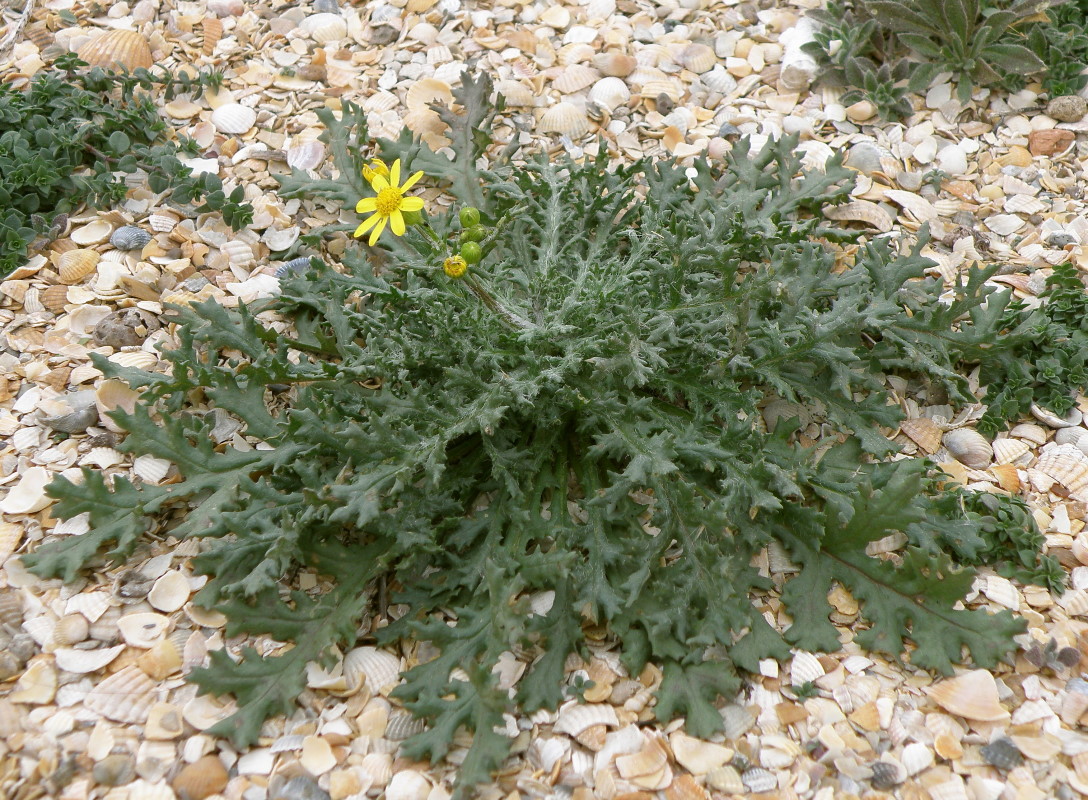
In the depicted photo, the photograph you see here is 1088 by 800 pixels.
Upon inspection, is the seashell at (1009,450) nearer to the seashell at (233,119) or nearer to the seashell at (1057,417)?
the seashell at (1057,417)

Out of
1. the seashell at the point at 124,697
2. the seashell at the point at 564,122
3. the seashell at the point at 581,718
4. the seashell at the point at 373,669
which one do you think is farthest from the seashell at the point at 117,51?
the seashell at the point at 581,718

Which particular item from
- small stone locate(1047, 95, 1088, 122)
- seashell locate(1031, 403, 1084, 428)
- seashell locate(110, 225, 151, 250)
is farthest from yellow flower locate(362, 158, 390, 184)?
small stone locate(1047, 95, 1088, 122)

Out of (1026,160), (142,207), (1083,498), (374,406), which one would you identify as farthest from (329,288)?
(1026,160)

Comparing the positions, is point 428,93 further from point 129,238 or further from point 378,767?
point 378,767

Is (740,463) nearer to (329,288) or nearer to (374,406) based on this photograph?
(374,406)

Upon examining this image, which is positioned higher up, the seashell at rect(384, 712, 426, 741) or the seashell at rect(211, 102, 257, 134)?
the seashell at rect(211, 102, 257, 134)

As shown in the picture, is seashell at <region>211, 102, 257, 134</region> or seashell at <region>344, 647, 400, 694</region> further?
seashell at <region>211, 102, 257, 134</region>

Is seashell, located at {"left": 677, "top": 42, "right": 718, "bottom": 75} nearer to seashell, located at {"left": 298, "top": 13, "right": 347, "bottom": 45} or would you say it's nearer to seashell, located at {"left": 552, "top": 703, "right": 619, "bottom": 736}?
seashell, located at {"left": 298, "top": 13, "right": 347, "bottom": 45}
